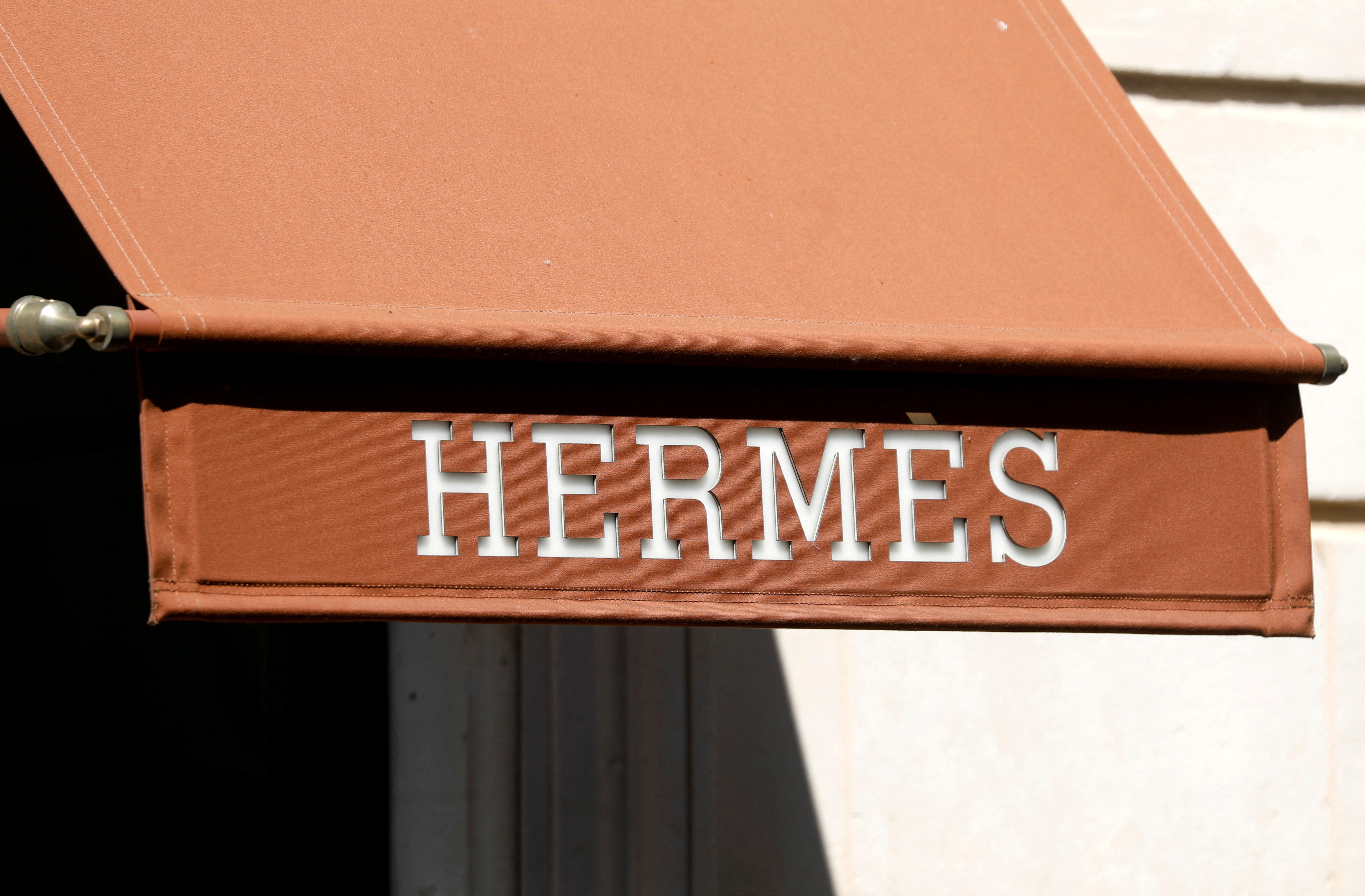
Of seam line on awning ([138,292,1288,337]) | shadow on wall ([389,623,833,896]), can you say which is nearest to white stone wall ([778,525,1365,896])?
shadow on wall ([389,623,833,896])

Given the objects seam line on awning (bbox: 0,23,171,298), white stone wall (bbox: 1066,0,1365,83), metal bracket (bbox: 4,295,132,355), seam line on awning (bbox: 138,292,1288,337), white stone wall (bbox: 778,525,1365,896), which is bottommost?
white stone wall (bbox: 778,525,1365,896)

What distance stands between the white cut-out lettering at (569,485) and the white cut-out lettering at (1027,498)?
0.54 metres

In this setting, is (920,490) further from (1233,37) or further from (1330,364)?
(1233,37)

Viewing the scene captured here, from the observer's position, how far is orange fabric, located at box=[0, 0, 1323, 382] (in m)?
1.62

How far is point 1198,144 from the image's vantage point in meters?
3.44

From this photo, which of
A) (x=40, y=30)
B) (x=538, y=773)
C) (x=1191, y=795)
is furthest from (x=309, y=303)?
(x=1191, y=795)

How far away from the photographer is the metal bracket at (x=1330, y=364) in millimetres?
1885

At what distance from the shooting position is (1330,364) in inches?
74.5

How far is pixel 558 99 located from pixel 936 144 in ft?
2.10

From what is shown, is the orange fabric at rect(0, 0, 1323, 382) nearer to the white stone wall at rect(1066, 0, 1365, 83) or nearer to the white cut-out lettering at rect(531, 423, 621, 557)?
the white cut-out lettering at rect(531, 423, 621, 557)

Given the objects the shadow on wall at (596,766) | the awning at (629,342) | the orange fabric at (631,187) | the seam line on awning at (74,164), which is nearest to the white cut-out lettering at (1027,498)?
the awning at (629,342)

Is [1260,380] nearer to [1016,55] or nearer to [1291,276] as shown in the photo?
[1016,55]

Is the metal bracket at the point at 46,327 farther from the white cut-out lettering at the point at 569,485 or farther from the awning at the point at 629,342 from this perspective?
the white cut-out lettering at the point at 569,485

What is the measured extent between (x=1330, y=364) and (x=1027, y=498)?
531 millimetres
